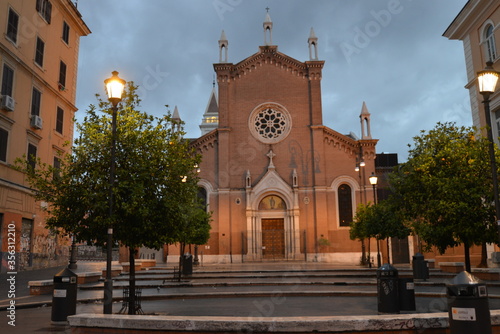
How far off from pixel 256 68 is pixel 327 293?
28817 millimetres

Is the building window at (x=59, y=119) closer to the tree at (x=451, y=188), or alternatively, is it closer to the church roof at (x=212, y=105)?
the tree at (x=451, y=188)

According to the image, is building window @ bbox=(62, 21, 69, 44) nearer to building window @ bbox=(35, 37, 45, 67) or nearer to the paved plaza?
building window @ bbox=(35, 37, 45, 67)

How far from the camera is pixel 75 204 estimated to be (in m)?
10.7

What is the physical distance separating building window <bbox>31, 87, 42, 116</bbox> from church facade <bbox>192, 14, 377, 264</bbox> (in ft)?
50.4

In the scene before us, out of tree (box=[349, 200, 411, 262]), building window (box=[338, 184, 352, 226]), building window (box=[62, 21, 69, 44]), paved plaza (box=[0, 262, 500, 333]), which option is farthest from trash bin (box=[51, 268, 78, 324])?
building window (box=[338, 184, 352, 226])

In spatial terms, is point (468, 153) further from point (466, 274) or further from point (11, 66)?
point (11, 66)

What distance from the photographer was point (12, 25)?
22.6 m

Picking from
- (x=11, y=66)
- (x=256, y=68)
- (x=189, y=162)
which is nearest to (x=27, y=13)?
(x=11, y=66)

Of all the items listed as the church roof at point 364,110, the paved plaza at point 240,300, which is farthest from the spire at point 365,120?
the paved plaza at point 240,300

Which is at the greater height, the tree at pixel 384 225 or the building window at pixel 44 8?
the building window at pixel 44 8

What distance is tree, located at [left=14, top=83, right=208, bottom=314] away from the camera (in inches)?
416

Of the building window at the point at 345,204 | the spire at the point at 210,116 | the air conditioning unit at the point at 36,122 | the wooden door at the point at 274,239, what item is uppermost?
the spire at the point at 210,116

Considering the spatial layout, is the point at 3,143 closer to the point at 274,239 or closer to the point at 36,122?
the point at 36,122

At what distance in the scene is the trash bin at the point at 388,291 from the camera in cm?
1034
